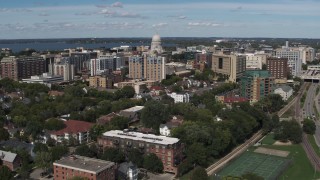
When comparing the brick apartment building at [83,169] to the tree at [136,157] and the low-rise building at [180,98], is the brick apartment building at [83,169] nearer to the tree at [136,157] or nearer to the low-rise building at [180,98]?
the tree at [136,157]

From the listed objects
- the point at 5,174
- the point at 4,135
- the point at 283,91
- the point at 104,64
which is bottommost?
the point at 5,174

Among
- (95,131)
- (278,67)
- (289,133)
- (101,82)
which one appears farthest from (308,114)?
(101,82)

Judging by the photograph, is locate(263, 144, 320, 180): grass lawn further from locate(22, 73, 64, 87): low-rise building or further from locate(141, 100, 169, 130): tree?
locate(22, 73, 64, 87): low-rise building

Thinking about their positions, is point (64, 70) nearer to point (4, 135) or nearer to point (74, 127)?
point (74, 127)

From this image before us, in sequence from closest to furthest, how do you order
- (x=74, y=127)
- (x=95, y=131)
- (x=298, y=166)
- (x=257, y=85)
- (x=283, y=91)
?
(x=298, y=166)
(x=95, y=131)
(x=74, y=127)
(x=257, y=85)
(x=283, y=91)

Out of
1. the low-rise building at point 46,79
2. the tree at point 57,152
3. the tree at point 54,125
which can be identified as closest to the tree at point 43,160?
the tree at point 57,152

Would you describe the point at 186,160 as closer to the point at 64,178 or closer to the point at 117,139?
the point at 117,139
